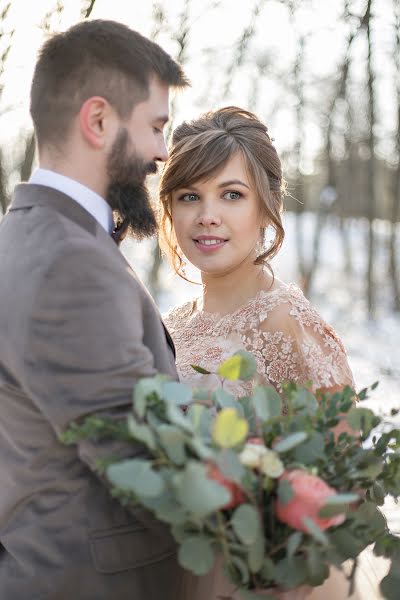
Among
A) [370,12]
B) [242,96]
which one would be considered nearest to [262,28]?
[370,12]

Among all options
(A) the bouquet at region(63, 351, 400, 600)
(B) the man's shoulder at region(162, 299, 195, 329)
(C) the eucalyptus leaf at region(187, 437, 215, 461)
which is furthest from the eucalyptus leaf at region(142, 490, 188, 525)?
(B) the man's shoulder at region(162, 299, 195, 329)

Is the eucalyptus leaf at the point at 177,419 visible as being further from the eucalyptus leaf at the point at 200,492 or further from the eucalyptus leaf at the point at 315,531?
the eucalyptus leaf at the point at 315,531

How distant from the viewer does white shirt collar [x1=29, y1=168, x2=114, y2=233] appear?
1.88 m

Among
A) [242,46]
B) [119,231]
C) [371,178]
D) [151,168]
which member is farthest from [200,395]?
[371,178]

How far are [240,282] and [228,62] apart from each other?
699 cm

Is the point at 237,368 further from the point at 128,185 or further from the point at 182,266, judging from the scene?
the point at 182,266

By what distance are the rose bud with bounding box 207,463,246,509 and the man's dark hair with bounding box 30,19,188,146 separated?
0.92 metres

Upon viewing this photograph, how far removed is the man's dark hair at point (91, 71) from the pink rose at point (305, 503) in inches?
38.7

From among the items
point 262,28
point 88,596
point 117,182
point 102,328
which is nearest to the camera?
point 102,328

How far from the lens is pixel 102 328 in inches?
64.2

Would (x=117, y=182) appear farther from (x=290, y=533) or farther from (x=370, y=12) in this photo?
(x=370, y=12)

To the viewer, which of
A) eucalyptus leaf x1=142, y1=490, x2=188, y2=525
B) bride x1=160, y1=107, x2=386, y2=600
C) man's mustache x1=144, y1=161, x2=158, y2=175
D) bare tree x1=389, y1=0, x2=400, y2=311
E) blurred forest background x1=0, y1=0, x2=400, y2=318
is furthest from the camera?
bare tree x1=389, y1=0, x2=400, y2=311

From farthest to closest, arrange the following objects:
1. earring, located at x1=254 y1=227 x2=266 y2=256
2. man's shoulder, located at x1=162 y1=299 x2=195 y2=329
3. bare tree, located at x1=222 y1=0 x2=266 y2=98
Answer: bare tree, located at x1=222 y1=0 x2=266 y2=98
man's shoulder, located at x1=162 y1=299 x2=195 y2=329
earring, located at x1=254 y1=227 x2=266 y2=256

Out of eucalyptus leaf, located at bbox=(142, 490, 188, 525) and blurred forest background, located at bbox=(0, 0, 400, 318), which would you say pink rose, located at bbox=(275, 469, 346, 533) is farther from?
blurred forest background, located at bbox=(0, 0, 400, 318)
